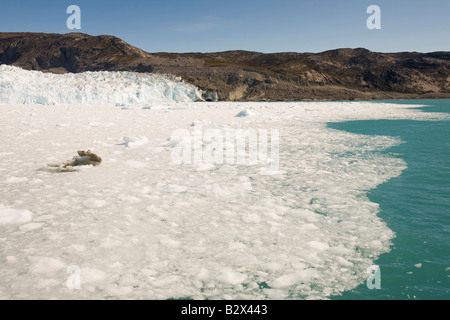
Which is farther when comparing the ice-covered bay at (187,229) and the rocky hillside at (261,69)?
the rocky hillside at (261,69)

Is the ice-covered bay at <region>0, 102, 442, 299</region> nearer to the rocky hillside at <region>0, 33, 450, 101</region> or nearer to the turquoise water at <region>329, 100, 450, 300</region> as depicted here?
the turquoise water at <region>329, 100, 450, 300</region>

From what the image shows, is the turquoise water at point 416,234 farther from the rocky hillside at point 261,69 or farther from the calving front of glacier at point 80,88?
the rocky hillside at point 261,69

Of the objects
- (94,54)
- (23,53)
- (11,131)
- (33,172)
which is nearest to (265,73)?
(94,54)

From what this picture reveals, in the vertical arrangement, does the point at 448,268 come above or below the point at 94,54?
below

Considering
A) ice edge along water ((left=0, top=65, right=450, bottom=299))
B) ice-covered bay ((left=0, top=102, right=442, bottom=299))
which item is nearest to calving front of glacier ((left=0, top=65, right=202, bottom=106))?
ice-covered bay ((left=0, top=102, right=442, bottom=299))

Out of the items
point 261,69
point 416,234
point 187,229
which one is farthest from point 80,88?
point 261,69

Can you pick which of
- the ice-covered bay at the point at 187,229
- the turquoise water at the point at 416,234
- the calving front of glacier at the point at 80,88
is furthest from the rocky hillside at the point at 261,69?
the turquoise water at the point at 416,234
